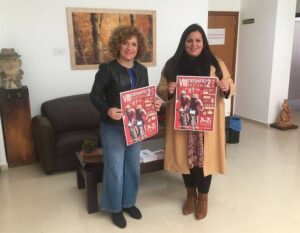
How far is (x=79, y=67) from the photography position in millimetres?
3832

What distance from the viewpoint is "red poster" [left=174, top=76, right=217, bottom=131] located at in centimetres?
211

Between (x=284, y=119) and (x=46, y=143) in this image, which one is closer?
(x=46, y=143)

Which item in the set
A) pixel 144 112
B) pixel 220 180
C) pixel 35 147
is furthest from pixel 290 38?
pixel 35 147

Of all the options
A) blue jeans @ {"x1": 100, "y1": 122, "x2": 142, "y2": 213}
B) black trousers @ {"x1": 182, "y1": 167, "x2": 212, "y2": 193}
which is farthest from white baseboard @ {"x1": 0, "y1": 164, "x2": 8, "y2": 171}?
black trousers @ {"x1": 182, "y1": 167, "x2": 212, "y2": 193}

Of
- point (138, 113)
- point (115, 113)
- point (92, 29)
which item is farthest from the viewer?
point (92, 29)

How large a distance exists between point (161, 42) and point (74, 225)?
2.85m

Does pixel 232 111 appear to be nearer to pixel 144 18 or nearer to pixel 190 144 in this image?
pixel 144 18

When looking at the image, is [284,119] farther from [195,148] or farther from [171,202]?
[195,148]

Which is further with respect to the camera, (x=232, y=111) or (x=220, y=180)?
(x=232, y=111)

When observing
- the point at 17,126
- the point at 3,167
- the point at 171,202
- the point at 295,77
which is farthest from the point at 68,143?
the point at 295,77

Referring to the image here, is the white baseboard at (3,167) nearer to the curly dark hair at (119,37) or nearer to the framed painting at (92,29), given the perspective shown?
the framed painting at (92,29)

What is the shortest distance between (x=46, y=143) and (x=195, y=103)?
1736mm

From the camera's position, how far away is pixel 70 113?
3531 mm

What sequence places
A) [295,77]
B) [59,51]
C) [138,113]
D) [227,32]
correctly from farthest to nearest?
[295,77] < [227,32] < [59,51] < [138,113]
